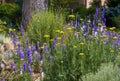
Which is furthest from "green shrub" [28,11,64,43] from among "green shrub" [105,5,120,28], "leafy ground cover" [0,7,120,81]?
"green shrub" [105,5,120,28]

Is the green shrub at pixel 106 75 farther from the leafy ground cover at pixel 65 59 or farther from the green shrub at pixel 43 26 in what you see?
the green shrub at pixel 43 26

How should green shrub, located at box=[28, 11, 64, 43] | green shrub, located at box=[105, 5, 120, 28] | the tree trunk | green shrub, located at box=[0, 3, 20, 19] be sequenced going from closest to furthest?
green shrub, located at box=[28, 11, 64, 43] < the tree trunk < green shrub, located at box=[0, 3, 20, 19] < green shrub, located at box=[105, 5, 120, 28]

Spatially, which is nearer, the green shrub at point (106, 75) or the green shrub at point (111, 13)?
the green shrub at point (106, 75)

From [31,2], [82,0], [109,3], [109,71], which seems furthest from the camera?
[82,0]

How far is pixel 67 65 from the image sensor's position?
5.55 meters

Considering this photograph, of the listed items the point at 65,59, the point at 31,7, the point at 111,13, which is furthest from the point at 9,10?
the point at 65,59

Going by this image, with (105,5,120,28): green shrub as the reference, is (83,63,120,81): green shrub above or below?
above

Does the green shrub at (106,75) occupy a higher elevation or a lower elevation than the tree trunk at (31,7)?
lower

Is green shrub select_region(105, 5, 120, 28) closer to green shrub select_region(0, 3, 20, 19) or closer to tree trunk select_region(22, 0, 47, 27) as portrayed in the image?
green shrub select_region(0, 3, 20, 19)

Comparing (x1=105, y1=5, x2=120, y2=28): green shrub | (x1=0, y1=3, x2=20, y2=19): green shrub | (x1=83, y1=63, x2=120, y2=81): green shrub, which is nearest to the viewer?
(x1=83, y1=63, x2=120, y2=81): green shrub

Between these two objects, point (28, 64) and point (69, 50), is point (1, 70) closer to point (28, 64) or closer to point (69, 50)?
point (28, 64)

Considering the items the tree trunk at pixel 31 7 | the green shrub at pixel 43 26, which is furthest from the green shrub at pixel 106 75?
the tree trunk at pixel 31 7

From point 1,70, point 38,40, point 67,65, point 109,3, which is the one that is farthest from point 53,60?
point 109,3

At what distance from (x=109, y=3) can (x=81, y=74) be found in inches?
489
